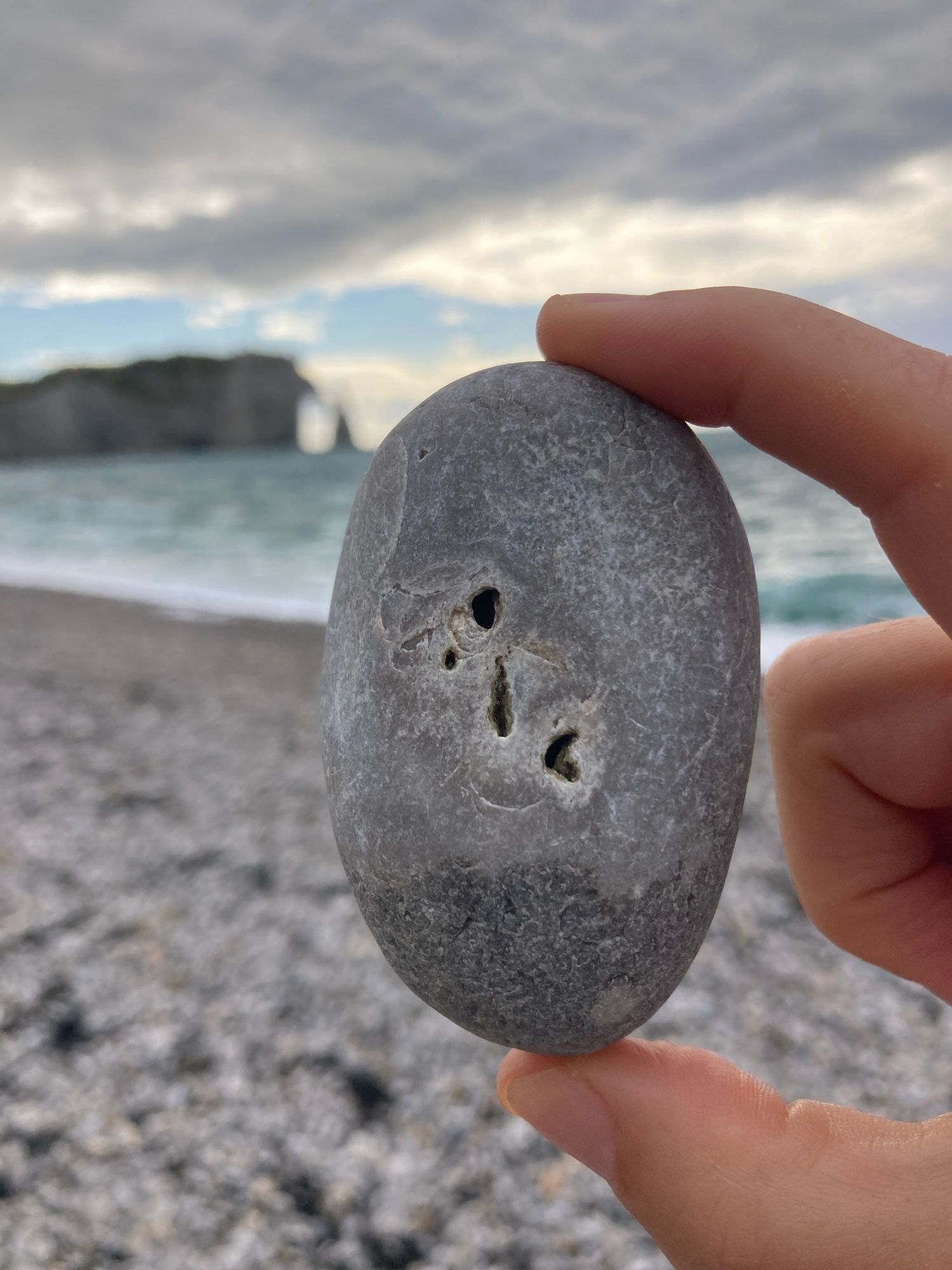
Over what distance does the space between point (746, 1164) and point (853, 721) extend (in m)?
0.88

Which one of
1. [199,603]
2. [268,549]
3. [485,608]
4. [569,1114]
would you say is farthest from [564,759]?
[268,549]

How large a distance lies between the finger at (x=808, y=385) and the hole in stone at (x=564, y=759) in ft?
1.88

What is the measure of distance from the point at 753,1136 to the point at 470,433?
42.6 inches

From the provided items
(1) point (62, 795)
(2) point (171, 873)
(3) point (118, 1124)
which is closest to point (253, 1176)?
(3) point (118, 1124)

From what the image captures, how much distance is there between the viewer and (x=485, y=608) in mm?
1403

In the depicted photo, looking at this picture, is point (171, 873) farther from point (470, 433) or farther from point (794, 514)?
point (794, 514)

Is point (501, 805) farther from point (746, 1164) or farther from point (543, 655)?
point (746, 1164)

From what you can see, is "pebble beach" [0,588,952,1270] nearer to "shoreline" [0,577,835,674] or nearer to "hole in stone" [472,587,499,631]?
"hole in stone" [472,587,499,631]

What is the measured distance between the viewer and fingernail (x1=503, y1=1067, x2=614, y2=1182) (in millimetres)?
1458

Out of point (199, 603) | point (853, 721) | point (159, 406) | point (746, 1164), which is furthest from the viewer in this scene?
point (159, 406)

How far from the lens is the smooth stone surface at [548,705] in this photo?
1347 mm

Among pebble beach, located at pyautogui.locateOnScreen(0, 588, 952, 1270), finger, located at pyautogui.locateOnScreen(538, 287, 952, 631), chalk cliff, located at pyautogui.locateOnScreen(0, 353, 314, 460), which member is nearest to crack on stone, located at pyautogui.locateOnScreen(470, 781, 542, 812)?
finger, located at pyautogui.locateOnScreen(538, 287, 952, 631)

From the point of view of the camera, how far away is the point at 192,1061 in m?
2.78

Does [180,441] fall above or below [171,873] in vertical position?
above
